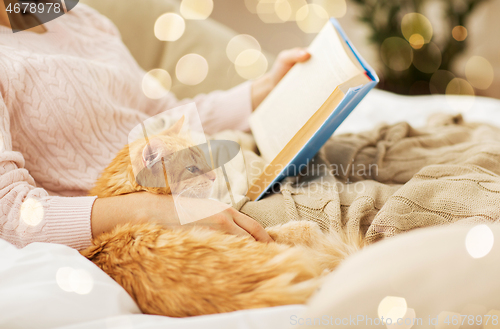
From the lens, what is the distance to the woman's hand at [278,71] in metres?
0.92

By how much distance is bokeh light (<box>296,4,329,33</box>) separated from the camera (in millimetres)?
2471

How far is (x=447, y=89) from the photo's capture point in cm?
228

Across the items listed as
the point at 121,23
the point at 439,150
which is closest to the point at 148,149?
the point at 439,150

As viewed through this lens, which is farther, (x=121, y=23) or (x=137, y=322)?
(x=121, y=23)

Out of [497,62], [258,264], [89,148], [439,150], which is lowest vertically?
[89,148]

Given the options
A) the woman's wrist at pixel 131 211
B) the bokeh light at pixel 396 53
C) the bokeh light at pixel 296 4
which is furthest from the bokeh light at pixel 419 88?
the woman's wrist at pixel 131 211

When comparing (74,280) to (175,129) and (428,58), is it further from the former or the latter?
(428,58)

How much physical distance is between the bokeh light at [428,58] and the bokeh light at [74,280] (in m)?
2.38

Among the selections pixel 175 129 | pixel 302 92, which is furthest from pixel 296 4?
pixel 175 129

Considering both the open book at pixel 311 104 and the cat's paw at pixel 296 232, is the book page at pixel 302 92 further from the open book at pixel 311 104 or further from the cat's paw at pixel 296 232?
the cat's paw at pixel 296 232

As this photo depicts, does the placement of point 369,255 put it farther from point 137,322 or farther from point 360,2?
point 360,2

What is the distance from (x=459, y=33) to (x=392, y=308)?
2.35 meters

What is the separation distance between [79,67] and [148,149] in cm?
44

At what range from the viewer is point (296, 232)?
0.57 m
